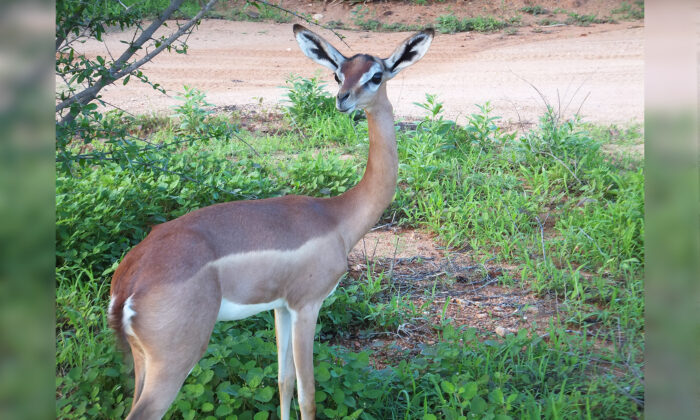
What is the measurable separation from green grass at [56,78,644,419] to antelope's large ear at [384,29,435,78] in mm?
1273

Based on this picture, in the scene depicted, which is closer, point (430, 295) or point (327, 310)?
point (327, 310)

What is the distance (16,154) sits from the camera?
45 cm

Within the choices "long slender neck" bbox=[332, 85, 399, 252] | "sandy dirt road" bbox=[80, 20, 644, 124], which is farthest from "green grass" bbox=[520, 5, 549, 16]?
"long slender neck" bbox=[332, 85, 399, 252]

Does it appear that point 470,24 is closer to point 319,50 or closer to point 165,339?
point 319,50

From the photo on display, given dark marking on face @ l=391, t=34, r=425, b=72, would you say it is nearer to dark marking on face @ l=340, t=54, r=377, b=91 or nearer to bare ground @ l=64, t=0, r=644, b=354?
dark marking on face @ l=340, t=54, r=377, b=91

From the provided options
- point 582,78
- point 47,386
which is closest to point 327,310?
point 47,386

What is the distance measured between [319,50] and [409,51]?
1.33 ft

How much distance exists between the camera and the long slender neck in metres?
2.60

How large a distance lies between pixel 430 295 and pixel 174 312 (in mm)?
2014

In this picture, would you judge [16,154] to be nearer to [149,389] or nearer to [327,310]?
[149,389]

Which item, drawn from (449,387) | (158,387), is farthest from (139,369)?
(449,387)

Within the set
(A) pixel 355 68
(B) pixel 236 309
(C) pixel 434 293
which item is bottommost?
(C) pixel 434 293

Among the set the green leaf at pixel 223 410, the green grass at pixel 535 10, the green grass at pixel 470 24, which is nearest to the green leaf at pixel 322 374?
the green leaf at pixel 223 410

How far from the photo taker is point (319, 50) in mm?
2809
